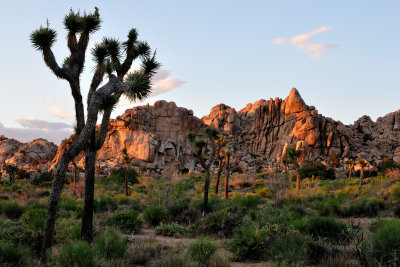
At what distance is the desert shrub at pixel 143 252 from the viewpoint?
736cm

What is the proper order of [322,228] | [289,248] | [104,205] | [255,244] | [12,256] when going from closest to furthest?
[12,256]
[289,248]
[255,244]
[322,228]
[104,205]

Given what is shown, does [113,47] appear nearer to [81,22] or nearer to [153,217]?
[81,22]

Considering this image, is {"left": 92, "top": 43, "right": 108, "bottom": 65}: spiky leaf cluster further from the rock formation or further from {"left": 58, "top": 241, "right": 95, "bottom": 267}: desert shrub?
the rock formation

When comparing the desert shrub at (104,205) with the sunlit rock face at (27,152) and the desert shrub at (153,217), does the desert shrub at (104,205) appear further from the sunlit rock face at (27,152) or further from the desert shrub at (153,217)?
the sunlit rock face at (27,152)

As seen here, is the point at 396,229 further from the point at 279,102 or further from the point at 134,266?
the point at 279,102

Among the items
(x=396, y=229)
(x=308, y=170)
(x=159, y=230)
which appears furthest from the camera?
(x=308, y=170)

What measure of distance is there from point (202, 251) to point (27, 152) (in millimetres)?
78224

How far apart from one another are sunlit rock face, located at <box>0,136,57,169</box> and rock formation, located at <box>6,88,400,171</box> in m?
0.70

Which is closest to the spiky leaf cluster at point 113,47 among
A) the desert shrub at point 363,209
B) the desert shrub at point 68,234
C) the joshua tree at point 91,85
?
the joshua tree at point 91,85

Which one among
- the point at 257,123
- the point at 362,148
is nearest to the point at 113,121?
the point at 257,123

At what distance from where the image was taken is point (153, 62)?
12578 millimetres

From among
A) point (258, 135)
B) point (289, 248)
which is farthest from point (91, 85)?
point (258, 135)

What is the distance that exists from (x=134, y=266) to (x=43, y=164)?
6883 cm

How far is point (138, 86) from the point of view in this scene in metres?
11.1
